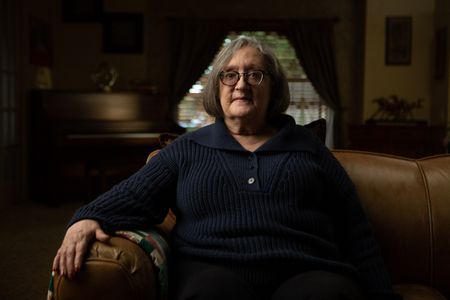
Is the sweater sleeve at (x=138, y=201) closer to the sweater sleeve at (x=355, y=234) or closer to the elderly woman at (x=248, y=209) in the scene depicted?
the elderly woman at (x=248, y=209)

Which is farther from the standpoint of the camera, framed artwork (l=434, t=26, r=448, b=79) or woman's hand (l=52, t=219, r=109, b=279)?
framed artwork (l=434, t=26, r=448, b=79)

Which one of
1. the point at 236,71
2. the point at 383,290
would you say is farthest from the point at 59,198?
the point at 383,290

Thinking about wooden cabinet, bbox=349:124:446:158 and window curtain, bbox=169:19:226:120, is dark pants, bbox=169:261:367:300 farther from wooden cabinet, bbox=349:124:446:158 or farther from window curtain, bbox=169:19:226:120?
window curtain, bbox=169:19:226:120

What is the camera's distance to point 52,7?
596cm

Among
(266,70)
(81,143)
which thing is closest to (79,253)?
(266,70)

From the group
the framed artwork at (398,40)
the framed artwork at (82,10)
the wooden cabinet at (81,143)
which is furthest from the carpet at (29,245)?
the framed artwork at (398,40)

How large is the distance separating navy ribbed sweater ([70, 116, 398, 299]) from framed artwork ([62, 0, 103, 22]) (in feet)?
16.1

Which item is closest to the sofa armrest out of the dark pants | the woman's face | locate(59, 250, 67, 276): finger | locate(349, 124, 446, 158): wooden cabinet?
locate(59, 250, 67, 276): finger

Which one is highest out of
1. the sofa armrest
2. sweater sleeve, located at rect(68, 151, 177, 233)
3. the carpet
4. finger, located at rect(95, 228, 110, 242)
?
sweater sleeve, located at rect(68, 151, 177, 233)

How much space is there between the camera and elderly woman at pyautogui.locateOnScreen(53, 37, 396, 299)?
141 centimetres

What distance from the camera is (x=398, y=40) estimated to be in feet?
19.8

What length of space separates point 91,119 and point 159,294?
14.3 feet

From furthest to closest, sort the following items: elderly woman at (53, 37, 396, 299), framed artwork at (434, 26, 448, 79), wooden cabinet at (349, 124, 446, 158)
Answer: framed artwork at (434, 26, 448, 79), wooden cabinet at (349, 124, 446, 158), elderly woman at (53, 37, 396, 299)

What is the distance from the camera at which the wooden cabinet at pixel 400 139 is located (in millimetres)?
5336
